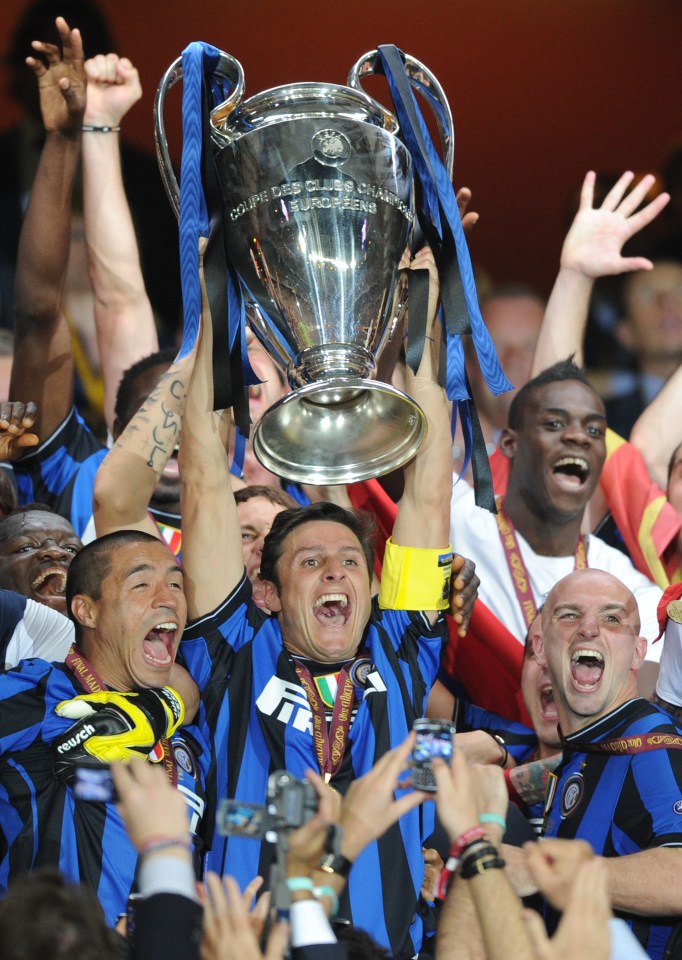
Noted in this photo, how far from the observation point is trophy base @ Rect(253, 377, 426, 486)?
2.95 metres

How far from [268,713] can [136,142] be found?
3586 millimetres

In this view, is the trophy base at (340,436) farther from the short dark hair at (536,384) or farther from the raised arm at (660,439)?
the raised arm at (660,439)

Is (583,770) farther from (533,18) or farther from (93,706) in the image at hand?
(533,18)

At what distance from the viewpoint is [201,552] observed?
3186mm

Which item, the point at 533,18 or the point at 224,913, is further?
the point at 533,18

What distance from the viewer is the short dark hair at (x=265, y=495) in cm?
399

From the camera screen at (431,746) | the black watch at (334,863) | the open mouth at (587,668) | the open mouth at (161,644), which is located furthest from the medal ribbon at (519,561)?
the black watch at (334,863)

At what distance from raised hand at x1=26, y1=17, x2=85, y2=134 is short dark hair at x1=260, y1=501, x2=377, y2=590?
1335 millimetres

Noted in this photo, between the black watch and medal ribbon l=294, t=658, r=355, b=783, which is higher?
medal ribbon l=294, t=658, r=355, b=783

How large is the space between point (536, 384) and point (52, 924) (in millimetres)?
3077

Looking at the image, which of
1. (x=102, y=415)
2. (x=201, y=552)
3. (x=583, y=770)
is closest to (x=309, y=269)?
(x=201, y=552)

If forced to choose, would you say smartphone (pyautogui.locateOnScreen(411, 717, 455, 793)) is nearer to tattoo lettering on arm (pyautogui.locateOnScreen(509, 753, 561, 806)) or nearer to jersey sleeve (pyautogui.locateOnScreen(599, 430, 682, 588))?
tattoo lettering on arm (pyautogui.locateOnScreen(509, 753, 561, 806))

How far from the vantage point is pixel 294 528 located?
338cm

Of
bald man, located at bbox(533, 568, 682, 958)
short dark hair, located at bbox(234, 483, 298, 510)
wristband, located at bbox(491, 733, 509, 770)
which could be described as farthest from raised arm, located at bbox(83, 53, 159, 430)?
bald man, located at bbox(533, 568, 682, 958)
